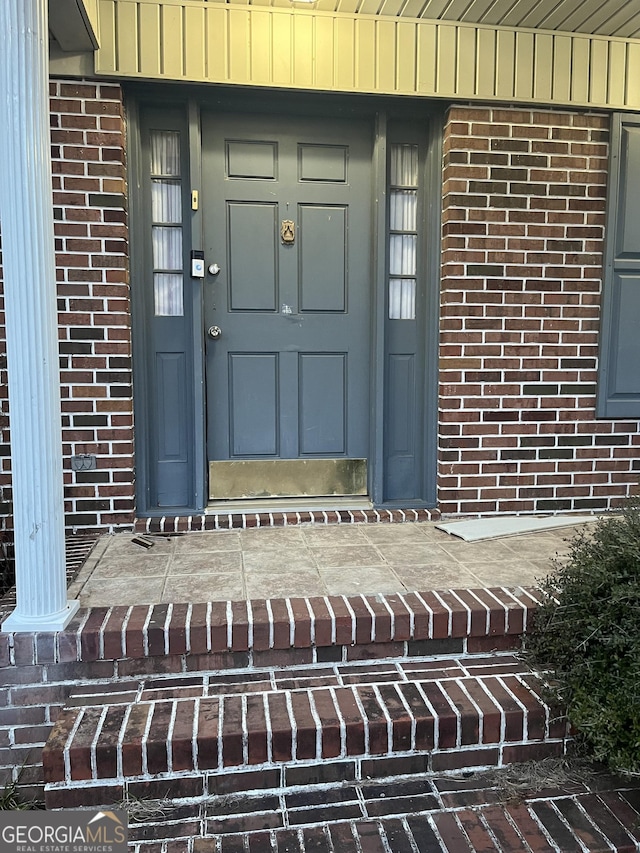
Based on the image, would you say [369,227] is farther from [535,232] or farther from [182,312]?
[182,312]

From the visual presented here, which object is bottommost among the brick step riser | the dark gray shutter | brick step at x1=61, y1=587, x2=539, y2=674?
the brick step riser

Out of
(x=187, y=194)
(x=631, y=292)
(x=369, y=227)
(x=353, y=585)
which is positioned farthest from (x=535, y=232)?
(x=353, y=585)

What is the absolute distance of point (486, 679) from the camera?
204 cm

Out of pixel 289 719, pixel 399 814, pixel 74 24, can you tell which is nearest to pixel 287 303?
→ pixel 74 24

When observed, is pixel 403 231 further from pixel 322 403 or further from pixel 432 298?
pixel 322 403

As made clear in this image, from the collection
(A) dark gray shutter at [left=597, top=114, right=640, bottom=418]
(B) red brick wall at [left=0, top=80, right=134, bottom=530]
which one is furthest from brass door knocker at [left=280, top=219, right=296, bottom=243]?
(A) dark gray shutter at [left=597, top=114, right=640, bottom=418]

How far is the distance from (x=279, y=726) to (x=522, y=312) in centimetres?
246

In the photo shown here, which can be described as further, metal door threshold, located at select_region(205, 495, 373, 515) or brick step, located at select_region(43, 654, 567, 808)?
metal door threshold, located at select_region(205, 495, 373, 515)

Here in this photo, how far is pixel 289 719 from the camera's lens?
1.82 metres

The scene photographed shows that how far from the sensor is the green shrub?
1.65m

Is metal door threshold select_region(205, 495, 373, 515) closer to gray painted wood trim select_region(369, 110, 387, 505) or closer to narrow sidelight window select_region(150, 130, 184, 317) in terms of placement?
gray painted wood trim select_region(369, 110, 387, 505)

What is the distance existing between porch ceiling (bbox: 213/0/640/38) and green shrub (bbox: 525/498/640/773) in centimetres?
246

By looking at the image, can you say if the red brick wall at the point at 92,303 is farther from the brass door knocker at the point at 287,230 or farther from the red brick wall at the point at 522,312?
the red brick wall at the point at 522,312

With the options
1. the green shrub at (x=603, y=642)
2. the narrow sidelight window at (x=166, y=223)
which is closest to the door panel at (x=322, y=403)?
the narrow sidelight window at (x=166, y=223)
